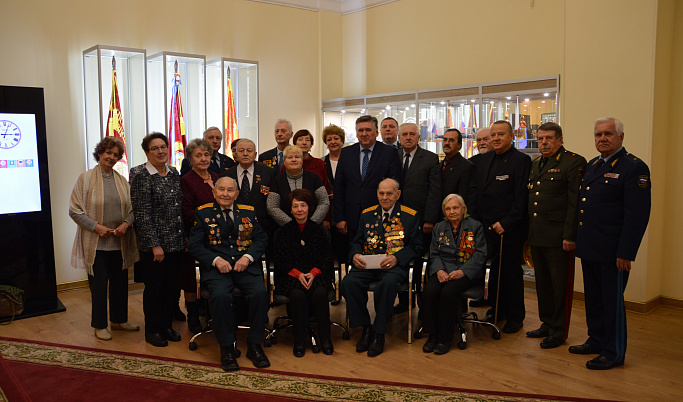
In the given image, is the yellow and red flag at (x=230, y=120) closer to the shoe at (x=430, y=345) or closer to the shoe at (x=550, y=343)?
the shoe at (x=430, y=345)

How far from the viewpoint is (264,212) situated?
4.46m

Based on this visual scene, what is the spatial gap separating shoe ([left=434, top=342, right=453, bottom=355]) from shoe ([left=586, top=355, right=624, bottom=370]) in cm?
93

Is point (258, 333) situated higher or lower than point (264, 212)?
lower

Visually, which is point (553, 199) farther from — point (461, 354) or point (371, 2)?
point (371, 2)

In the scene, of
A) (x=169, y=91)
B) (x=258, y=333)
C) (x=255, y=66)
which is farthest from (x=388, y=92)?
(x=258, y=333)

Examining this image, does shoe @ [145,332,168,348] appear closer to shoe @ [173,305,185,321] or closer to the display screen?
shoe @ [173,305,185,321]

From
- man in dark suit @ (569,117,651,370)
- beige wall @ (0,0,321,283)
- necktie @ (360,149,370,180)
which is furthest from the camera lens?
beige wall @ (0,0,321,283)

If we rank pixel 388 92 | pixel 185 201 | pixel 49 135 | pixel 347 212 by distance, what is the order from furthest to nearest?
pixel 388 92 < pixel 49 135 < pixel 347 212 < pixel 185 201

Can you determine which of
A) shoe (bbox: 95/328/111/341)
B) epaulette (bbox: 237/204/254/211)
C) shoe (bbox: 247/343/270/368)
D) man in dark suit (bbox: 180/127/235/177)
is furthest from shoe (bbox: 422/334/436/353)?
shoe (bbox: 95/328/111/341)

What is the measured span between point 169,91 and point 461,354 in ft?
14.1

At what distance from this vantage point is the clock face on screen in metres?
4.78

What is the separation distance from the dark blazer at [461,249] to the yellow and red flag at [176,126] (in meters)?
3.30

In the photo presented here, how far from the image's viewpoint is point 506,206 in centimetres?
437

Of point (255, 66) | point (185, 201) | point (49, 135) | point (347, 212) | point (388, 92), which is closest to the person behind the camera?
point (185, 201)
